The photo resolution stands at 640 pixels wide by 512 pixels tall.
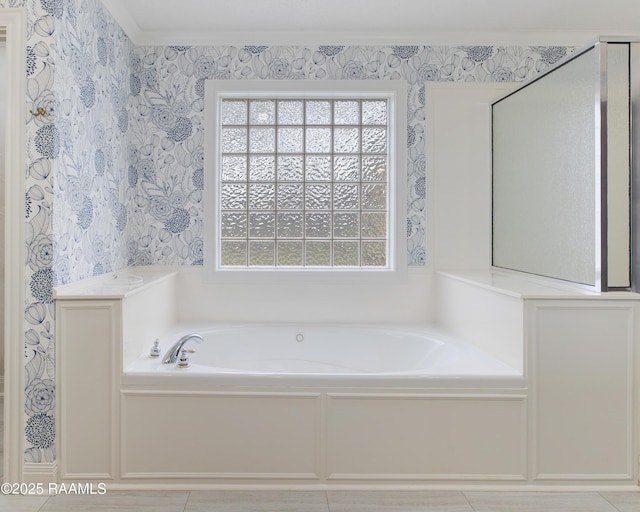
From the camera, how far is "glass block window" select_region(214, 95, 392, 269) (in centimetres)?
331

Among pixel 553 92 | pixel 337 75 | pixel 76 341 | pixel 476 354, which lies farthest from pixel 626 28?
pixel 76 341

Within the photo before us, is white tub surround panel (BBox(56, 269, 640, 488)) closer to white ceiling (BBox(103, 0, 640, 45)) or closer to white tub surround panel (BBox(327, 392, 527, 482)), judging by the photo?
white tub surround panel (BBox(327, 392, 527, 482))

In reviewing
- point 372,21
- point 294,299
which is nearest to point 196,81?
point 372,21

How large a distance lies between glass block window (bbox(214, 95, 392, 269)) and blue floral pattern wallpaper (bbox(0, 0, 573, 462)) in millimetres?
215

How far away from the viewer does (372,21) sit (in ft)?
9.67

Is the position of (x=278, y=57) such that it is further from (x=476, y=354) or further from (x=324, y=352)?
(x=476, y=354)

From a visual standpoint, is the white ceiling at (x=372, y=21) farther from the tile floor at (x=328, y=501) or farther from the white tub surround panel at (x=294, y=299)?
the tile floor at (x=328, y=501)

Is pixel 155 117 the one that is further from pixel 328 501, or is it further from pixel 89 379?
pixel 328 501

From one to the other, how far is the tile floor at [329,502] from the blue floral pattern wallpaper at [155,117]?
Answer: 96 centimetres

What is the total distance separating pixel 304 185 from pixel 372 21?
113cm

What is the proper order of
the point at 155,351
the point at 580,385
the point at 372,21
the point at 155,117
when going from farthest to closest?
the point at 155,117 < the point at 372,21 < the point at 155,351 < the point at 580,385

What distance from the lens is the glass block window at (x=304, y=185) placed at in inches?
130

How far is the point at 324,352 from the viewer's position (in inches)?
120

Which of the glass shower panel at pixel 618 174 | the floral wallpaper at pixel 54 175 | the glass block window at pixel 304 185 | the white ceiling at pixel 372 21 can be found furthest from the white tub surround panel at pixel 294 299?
the white ceiling at pixel 372 21
